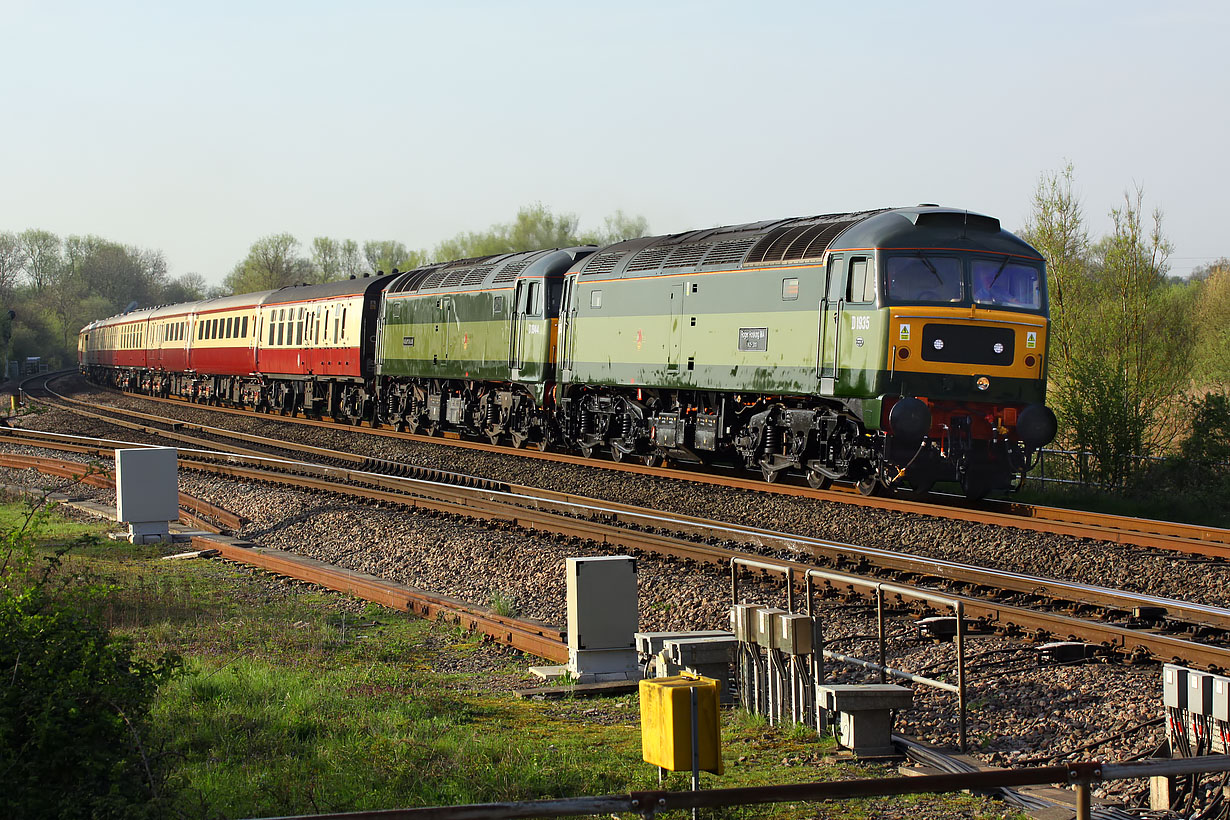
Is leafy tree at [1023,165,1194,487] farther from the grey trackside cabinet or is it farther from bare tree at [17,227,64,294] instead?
bare tree at [17,227,64,294]

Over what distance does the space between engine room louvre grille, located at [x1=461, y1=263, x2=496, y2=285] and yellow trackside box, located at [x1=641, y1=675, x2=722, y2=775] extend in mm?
22477

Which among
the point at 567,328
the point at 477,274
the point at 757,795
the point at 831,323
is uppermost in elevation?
the point at 477,274

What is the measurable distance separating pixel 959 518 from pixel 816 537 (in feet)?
6.56

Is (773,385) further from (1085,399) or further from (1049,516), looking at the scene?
(1085,399)

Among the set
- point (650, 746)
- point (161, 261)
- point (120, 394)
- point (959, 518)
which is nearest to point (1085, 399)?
point (959, 518)

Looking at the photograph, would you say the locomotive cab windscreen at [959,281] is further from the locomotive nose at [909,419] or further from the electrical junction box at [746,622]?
the electrical junction box at [746,622]

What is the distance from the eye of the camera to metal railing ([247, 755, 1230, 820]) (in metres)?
3.76

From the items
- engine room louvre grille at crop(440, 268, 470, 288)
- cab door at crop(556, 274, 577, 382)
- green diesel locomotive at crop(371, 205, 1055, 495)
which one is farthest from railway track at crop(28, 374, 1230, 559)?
engine room louvre grille at crop(440, 268, 470, 288)

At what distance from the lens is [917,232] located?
16.2 meters

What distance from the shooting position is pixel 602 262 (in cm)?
2281

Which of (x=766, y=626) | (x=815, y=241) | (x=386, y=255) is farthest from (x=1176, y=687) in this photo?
(x=386, y=255)

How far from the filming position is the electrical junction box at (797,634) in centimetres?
738

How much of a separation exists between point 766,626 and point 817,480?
10.4 metres

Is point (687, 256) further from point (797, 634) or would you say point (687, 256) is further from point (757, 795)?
point (757, 795)
